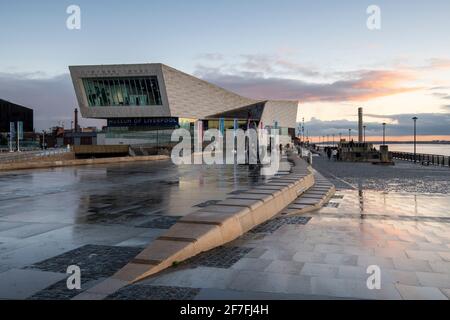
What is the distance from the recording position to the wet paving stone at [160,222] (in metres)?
9.02

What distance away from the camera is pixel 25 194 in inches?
580

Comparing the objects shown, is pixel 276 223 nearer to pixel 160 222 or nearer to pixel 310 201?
pixel 160 222

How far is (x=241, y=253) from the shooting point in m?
7.16

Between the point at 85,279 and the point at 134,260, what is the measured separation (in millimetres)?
807

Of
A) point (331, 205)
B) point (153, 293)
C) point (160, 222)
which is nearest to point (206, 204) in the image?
point (160, 222)

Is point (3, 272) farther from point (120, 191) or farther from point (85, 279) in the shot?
point (120, 191)

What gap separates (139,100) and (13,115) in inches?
1460

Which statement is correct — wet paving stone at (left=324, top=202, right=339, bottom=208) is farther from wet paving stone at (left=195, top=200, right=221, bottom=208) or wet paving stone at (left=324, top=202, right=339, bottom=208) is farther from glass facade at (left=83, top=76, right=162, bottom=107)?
glass facade at (left=83, top=76, right=162, bottom=107)

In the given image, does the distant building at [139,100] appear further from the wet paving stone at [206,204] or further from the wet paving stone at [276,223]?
the wet paving stone at [276,223]

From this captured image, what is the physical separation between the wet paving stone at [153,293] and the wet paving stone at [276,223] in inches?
162

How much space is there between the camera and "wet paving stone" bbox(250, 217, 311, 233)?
30.6 feet

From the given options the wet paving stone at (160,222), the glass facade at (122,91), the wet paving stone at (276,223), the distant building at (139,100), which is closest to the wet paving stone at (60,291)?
the wet paving stone at (160,222)

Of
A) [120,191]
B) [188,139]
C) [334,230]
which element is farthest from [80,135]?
[334,230]
